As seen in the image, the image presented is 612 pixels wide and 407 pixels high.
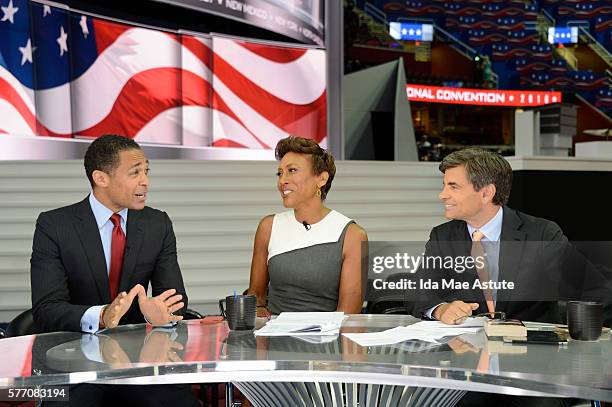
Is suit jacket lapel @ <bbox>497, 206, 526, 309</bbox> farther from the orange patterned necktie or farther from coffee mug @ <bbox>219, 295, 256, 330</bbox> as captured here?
coffee mug @ <bbox>219, 295, 256, 330</bbox>

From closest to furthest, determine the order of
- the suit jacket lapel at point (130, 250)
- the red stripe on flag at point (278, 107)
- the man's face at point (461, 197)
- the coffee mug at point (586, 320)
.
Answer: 1. the coffee mug at point (586, 320)
2. the man's face at point (461, 197)
3. the suit jacket lapel at point (130, 250)
4. the red stripe on flag at point (278, 107)

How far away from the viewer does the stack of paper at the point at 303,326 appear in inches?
69.0

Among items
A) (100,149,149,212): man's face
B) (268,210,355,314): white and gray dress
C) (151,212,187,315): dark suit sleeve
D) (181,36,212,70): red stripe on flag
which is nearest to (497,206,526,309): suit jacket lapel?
(268,210,355,314): white and gray dress

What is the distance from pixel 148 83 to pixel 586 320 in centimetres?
642

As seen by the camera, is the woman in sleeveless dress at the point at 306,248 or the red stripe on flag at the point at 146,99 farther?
the red stripe on flag at the point at 146,99

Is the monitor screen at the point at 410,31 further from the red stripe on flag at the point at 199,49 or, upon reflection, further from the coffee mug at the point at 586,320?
the coffee mug at the point at 586,320

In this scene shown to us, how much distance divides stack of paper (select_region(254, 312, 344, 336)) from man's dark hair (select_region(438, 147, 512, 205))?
0.57 meters

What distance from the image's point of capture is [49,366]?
1.45 meters

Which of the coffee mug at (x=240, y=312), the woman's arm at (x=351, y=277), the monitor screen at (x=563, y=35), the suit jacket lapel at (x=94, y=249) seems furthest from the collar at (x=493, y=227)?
the monitor screen at (x=563, y=35)

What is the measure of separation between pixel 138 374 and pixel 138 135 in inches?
245

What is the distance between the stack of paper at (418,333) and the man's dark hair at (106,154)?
3.31 ft

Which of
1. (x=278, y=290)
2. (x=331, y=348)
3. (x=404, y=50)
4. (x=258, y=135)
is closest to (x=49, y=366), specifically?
(x=331, y=348)

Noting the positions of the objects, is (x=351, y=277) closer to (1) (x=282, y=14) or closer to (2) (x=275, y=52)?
(2) (x=275, y=52)

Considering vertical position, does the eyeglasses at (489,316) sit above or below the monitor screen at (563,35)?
below
